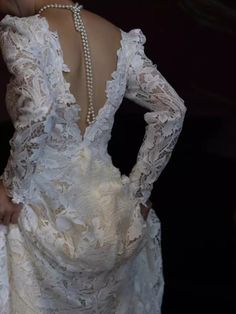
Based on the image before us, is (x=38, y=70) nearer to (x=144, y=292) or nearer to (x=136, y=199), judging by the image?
(x=136, y=199)

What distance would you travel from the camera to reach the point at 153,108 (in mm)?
1536

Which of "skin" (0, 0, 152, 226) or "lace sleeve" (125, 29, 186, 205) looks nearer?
"skin" (0, 0, 152, 226)

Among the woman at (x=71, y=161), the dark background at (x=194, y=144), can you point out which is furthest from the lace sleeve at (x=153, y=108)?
the dark background at (x=194, y=144)

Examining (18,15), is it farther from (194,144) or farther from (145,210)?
(194,144)

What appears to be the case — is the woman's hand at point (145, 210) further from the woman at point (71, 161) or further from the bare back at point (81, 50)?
the bare back at point (81, 50)

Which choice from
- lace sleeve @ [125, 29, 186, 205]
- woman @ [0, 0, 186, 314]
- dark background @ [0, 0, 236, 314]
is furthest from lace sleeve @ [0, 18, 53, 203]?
dark background @ [0, 0, 236, 314]

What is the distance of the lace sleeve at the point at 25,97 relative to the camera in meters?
1.31

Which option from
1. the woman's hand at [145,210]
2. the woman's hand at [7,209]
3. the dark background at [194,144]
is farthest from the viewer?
the dark background at [194,144]

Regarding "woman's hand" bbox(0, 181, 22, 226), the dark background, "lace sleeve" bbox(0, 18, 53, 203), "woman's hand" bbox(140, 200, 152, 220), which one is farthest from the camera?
the dark background

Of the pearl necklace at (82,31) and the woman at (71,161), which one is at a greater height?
the pearl necklace at (82,31)

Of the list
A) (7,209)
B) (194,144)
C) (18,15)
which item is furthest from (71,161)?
(194,144)

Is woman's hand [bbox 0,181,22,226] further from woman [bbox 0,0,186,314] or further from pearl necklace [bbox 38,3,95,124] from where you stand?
pearl necklace [bbox 38,3,95,124]

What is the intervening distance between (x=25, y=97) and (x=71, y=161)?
0.68 feet

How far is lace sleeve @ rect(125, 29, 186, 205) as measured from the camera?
151 centimetres
